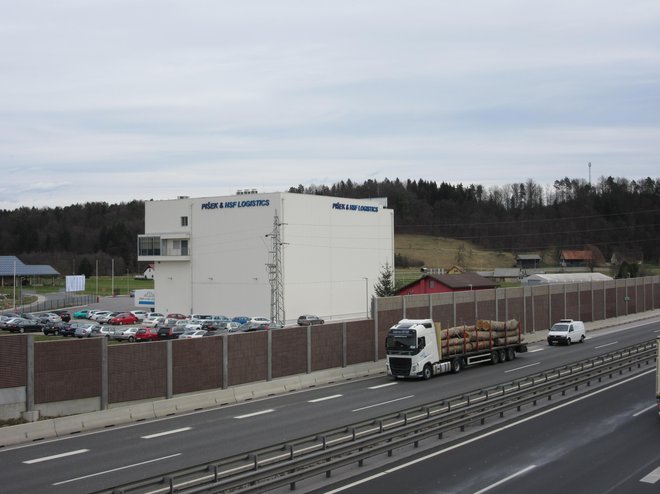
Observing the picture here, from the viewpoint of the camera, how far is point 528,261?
170 metres

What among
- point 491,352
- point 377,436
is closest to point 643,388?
point 491,352

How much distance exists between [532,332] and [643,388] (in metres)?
31.4

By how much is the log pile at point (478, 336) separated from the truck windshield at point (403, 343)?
6.97 ft

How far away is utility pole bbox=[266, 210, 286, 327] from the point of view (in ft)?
248

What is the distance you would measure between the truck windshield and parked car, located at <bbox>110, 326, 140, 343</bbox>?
115 feet

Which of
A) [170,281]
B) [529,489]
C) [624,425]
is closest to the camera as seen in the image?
[529,489]

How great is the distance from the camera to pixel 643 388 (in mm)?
29641

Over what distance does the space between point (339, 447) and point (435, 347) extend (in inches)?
813

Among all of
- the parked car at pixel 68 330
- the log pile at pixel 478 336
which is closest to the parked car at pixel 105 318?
the parked car at pixel 68 330

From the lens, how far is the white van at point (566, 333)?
53.5 meters

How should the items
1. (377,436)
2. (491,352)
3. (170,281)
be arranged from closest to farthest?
(377,436), (491,352), (170,281)

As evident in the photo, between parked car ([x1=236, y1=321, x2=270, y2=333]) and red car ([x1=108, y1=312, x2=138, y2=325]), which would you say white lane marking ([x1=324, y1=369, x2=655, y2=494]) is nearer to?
parked car ([x1=236, y1=321, x2=270, y2=333])

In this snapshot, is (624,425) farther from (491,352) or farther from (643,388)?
(491,352)

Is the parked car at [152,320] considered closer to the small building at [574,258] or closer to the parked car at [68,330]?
the parked car at [68,330]
